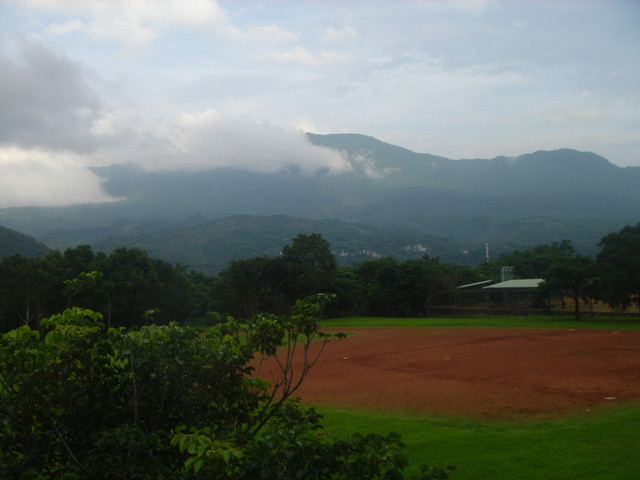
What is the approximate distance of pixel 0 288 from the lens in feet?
90.1

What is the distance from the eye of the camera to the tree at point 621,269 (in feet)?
78.6

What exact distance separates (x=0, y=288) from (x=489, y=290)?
1106 inches

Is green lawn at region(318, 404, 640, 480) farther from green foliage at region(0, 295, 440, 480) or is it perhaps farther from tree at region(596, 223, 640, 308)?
tree at region(596, 223, 640, 308)

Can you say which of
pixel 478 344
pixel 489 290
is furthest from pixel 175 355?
pixel 489 290

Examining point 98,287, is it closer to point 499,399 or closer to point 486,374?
point 486,374

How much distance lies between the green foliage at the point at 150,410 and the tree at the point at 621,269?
2457cm

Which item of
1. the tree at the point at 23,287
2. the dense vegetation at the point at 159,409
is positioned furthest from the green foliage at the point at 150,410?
the tree at the point at 23,287

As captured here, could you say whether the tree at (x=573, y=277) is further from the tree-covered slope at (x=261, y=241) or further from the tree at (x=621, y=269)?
the tree-covered slope at (x=261, y=241)

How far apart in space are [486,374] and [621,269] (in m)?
14.8

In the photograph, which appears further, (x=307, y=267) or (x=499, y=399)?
(x=307, y=267)

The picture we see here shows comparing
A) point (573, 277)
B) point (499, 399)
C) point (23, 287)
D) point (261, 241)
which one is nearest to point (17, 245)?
point (23, 287)

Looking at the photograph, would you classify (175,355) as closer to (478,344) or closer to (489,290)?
(478,344)

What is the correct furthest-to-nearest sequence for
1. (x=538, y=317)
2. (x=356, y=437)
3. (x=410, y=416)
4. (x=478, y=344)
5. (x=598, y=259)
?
(x=538, y=317) < (x=598, y=259) < (x=478, y=344) < (x=410, y=416) < (x=356, y=437)

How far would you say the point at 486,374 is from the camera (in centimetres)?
1352
